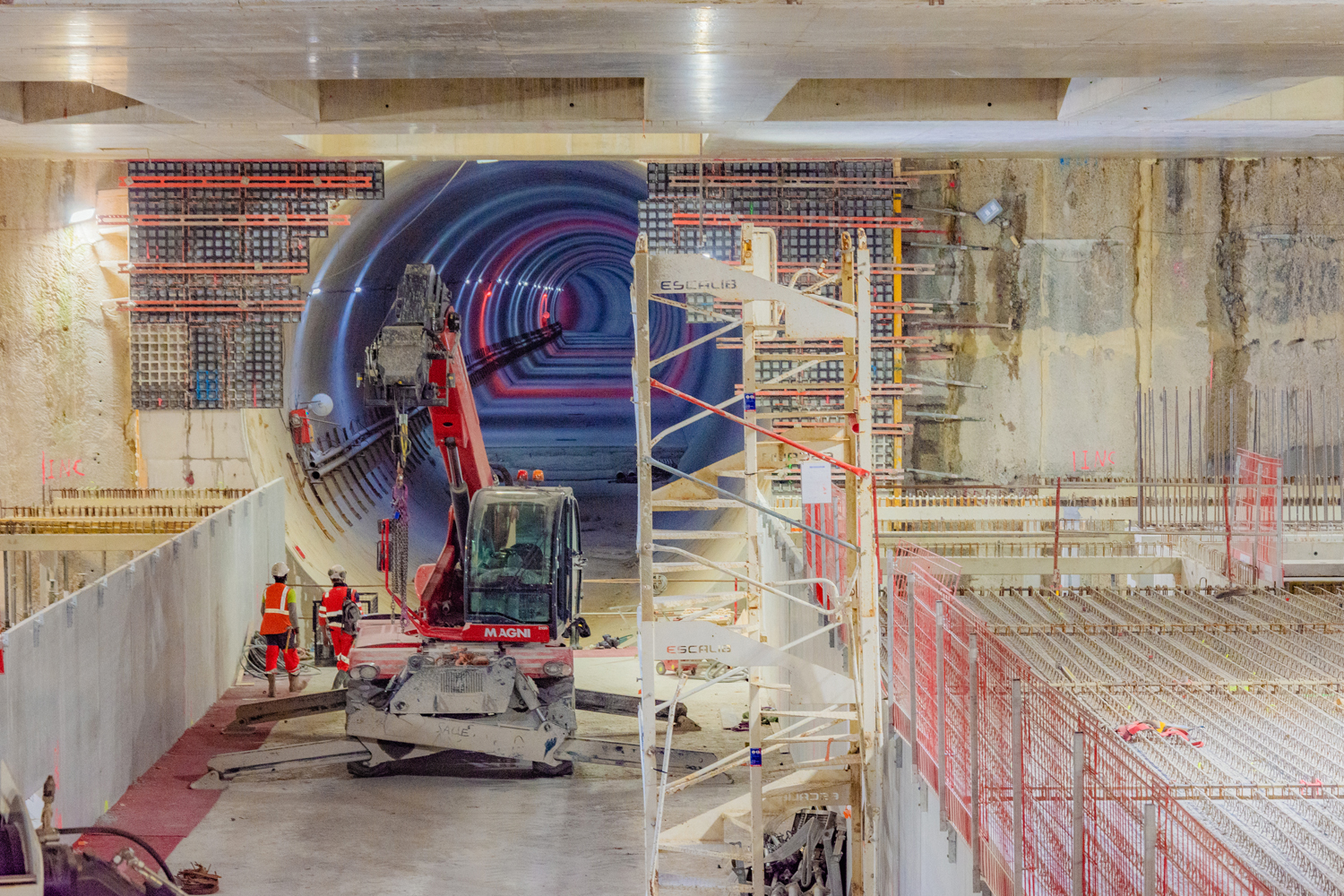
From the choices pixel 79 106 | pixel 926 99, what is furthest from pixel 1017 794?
pixel 79 106

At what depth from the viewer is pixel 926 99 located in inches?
468

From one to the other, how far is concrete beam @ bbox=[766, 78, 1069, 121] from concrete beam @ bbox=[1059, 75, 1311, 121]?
9.0 inches

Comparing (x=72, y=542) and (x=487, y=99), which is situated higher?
(x=487, y=99)

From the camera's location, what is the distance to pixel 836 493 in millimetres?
9906

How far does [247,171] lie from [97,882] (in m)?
9.94

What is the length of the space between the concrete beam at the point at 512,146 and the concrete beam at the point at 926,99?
111 inches

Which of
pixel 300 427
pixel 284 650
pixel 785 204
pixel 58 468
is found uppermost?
pixel 785 204

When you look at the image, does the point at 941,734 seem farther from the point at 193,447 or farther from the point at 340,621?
the point at 193,447

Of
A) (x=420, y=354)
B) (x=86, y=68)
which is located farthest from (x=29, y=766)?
(x=86, y=68)

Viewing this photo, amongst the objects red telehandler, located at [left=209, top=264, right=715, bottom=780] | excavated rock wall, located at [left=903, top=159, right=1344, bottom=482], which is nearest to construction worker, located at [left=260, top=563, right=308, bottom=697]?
red telehandler, located at [left=209, top=264, right=715, bottom=780]

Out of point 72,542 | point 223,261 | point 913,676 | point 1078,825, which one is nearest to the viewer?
point 1078,825

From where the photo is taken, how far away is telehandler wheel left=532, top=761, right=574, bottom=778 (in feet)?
34.9

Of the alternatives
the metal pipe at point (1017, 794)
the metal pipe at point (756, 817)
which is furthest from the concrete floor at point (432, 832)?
the metal pipe at point (1017, 794)

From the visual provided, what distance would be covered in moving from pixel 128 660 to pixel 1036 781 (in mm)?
7279
